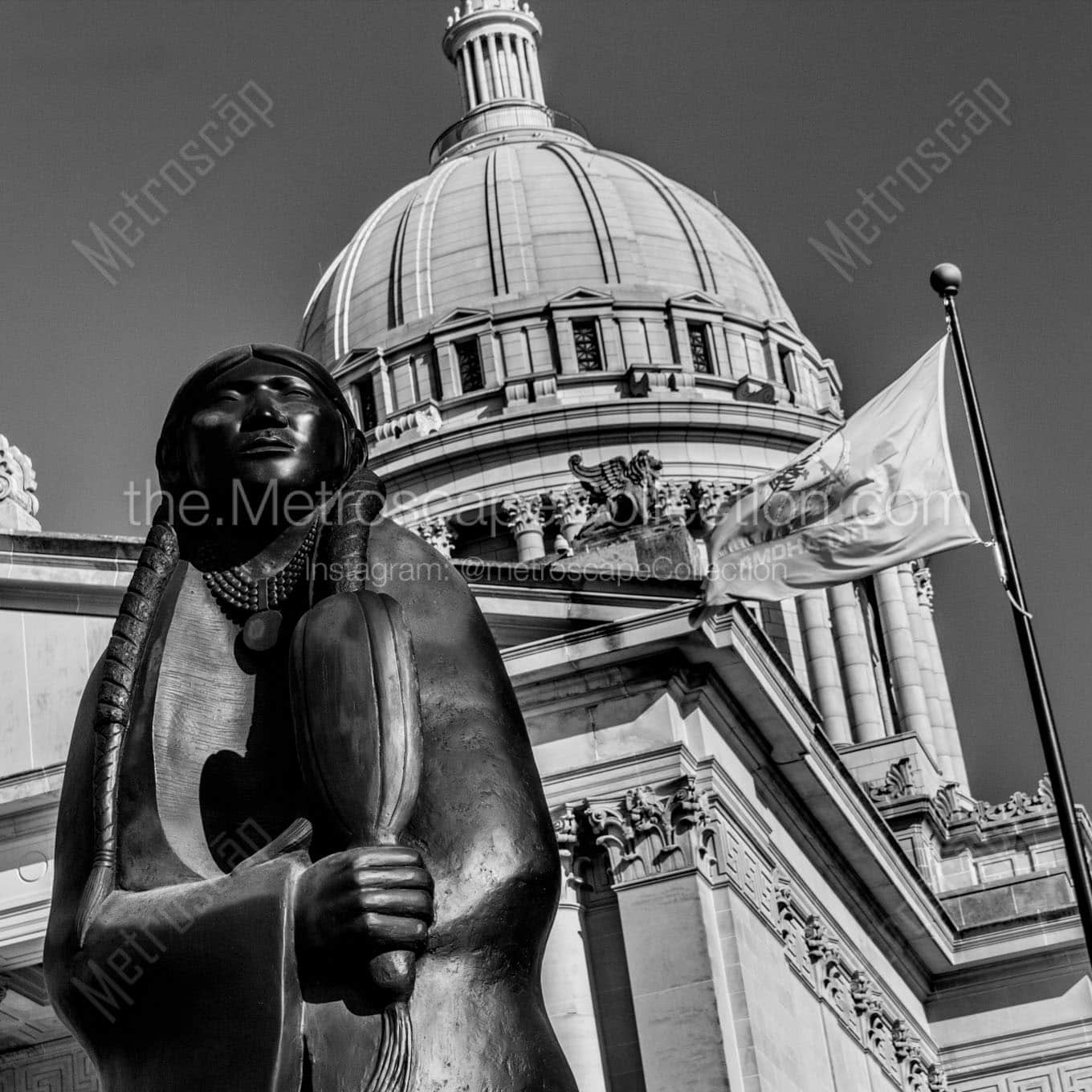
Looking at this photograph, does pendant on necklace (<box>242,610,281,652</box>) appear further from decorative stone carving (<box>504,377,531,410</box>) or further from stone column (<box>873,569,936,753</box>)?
decorative stone carving (<box>504,377,531,410</box>)

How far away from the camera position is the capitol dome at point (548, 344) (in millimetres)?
67625

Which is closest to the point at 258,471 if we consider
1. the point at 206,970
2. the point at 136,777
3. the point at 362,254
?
the point at 136,777

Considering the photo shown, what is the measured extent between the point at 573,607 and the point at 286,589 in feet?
70.1

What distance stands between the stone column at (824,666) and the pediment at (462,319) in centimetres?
1341

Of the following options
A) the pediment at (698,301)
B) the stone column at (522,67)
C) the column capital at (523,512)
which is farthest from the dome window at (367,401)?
the stone column at (522,67)

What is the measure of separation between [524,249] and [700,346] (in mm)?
6589

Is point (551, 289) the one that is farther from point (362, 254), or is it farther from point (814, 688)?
point (814, 688)

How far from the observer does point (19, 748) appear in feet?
89.3

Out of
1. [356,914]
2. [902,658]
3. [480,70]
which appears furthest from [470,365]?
[356,914]

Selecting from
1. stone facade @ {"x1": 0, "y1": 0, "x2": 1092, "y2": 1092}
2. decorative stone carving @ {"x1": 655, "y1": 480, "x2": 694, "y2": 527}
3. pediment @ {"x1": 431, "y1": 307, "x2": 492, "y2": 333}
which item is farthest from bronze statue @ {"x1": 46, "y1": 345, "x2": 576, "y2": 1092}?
pediment @ {"x1": 431, "y1": 307, "x2": 492, "y2": 333}

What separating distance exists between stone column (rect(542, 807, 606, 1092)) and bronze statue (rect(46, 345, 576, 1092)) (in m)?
19.9

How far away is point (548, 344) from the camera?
7131cm

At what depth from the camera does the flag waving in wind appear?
25969mm

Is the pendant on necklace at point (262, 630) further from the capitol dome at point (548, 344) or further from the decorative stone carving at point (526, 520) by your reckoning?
the decorative stone carving at point (526, 520)
